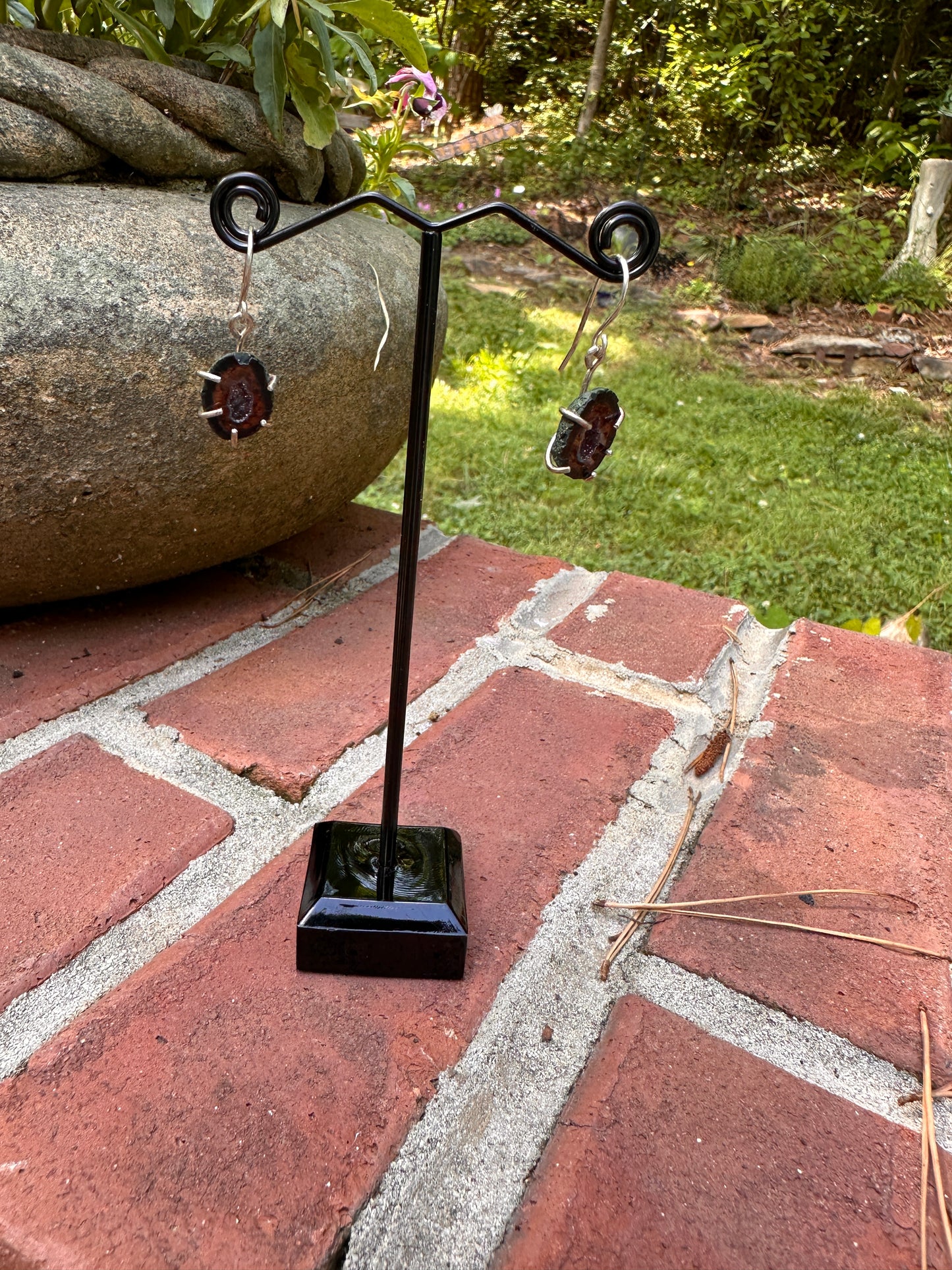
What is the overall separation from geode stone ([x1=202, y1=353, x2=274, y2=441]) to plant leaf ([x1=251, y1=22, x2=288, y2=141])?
2.41 ft

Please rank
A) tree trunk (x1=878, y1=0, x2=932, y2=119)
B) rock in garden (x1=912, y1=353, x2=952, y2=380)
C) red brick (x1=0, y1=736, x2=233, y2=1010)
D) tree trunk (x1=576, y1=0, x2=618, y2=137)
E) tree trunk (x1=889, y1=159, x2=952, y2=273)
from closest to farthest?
red brick (x1=0, y1=736, x2=233, y2=1010) < rock in garden (x1=912, y1=353, x2=952, y2=380) < tree trunk (x1=889, y1=159, x2=952, y2=273) < tree trunk (x1=878, y1=0, x2=932, y2=119) < tree trunk (x1=576, y1=0, x2=618, y2=137)

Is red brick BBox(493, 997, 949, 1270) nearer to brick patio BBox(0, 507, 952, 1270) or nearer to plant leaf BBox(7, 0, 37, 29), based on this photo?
brick patio BBox(0, 507, 952, 1270)

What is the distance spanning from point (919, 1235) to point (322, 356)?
45.2 inches

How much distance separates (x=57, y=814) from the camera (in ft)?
3.30

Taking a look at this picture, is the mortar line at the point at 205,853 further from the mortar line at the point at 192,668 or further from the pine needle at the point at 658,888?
the pine needle at the point at 658,888

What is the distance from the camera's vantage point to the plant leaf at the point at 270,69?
4.16ft

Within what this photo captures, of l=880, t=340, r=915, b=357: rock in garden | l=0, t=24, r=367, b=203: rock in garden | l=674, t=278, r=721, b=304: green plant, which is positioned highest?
l=0, t=24, r=367, b=203: rock in garden

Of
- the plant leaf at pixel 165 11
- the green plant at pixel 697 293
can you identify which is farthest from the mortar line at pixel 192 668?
the green plant at pixel 697 293

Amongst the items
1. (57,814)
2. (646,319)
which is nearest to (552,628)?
(57,814)

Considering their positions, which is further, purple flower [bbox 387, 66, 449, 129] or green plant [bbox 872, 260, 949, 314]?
green plant [bbox 872, 260, 949, 314]

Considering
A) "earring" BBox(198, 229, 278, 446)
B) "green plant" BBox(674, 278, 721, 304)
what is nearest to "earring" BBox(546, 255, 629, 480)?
"earring" BBox(198, 229, 278, 446)

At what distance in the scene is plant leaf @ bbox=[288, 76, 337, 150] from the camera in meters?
1.34

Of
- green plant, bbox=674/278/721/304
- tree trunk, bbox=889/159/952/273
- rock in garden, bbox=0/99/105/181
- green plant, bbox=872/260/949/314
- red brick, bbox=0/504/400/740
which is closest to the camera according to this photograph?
rock in garden, bbox=0/99/105/181

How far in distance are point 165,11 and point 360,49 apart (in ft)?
0.93
